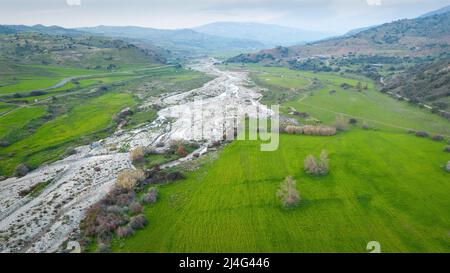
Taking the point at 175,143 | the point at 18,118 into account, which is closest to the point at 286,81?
the point at 175,143

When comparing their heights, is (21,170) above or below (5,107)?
below

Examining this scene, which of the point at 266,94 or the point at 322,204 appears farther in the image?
the point at 266,94

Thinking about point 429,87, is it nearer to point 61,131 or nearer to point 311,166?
point 311,166

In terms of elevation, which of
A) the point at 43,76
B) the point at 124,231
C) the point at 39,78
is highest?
the point at 43,76

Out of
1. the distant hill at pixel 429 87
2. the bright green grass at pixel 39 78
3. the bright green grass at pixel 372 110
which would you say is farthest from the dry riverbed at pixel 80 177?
the distant hill at pixel 429 87

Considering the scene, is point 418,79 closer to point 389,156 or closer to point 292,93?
point 292,93

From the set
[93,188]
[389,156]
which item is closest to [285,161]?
[389,156]
